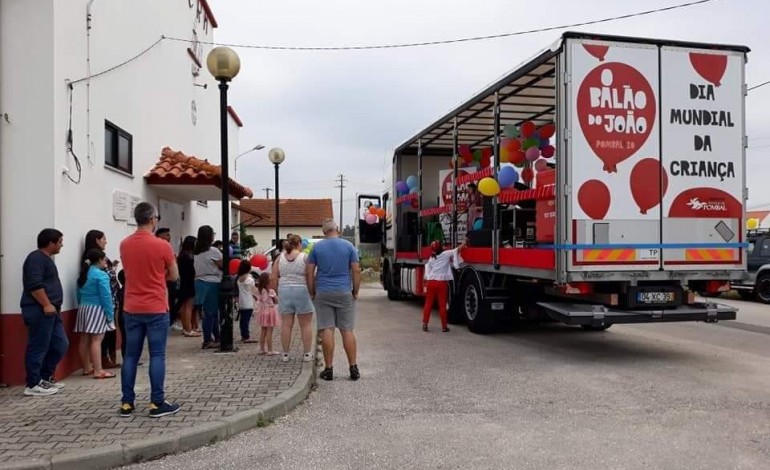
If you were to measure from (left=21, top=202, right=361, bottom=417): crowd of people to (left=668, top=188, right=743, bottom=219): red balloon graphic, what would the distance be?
4.12 m

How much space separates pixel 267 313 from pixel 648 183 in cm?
500

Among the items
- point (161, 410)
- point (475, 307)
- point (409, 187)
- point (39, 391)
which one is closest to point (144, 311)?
point (161, 410)

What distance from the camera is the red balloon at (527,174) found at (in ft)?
33.6

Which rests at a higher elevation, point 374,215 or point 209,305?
point 374,215

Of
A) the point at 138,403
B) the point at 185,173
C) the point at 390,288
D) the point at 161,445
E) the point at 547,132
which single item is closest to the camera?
the point at 161,445

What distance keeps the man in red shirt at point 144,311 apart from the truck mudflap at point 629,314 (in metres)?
4.72

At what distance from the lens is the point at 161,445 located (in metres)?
4.58

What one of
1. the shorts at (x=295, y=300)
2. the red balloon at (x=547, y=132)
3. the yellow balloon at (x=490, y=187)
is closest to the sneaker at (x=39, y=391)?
the shorts at (x=295, y=300)

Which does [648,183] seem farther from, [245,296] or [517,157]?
[245,296]

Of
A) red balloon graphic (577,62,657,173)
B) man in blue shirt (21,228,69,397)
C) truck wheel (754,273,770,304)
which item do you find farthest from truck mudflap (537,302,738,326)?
truck wheel (754,273,770,304)

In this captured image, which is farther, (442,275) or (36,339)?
(442,275)

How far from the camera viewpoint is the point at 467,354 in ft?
28.2

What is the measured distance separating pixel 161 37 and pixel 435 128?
518cm

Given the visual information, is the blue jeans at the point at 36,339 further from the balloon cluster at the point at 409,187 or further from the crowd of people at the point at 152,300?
the balloon cluster at the point at 409,187
